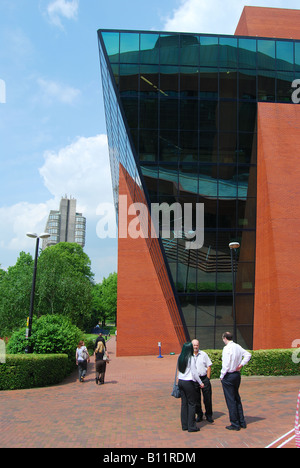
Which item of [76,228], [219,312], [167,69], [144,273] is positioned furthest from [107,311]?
[76,228]

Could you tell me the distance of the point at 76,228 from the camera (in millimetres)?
155250

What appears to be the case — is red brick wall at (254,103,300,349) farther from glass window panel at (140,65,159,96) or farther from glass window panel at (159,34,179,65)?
glass window panel at (140,65,159,96)

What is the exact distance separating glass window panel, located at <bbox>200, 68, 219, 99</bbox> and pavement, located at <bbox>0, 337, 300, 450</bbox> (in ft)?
48.3

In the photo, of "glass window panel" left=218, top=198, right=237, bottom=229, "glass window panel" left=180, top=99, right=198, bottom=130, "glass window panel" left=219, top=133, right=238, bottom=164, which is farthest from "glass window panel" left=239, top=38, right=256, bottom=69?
"glass window panel" left=218, top=198, right=237, bottom=229

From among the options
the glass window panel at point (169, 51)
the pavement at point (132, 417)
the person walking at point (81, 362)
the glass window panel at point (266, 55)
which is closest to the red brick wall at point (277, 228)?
the glass window panel at point (266, 55)

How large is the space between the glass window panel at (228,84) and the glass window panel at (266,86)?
142 cm

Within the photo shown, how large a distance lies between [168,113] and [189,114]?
3.80ft

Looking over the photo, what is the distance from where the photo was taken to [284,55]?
20.0m

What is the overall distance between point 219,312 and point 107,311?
53.9m

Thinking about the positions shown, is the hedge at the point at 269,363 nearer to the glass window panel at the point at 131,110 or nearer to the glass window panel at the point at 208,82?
the glass window panel at the point at 131,110

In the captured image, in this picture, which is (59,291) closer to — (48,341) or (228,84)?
(48,341)

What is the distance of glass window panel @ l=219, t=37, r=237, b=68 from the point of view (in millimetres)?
19688

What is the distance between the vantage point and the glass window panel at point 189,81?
19656 mm
